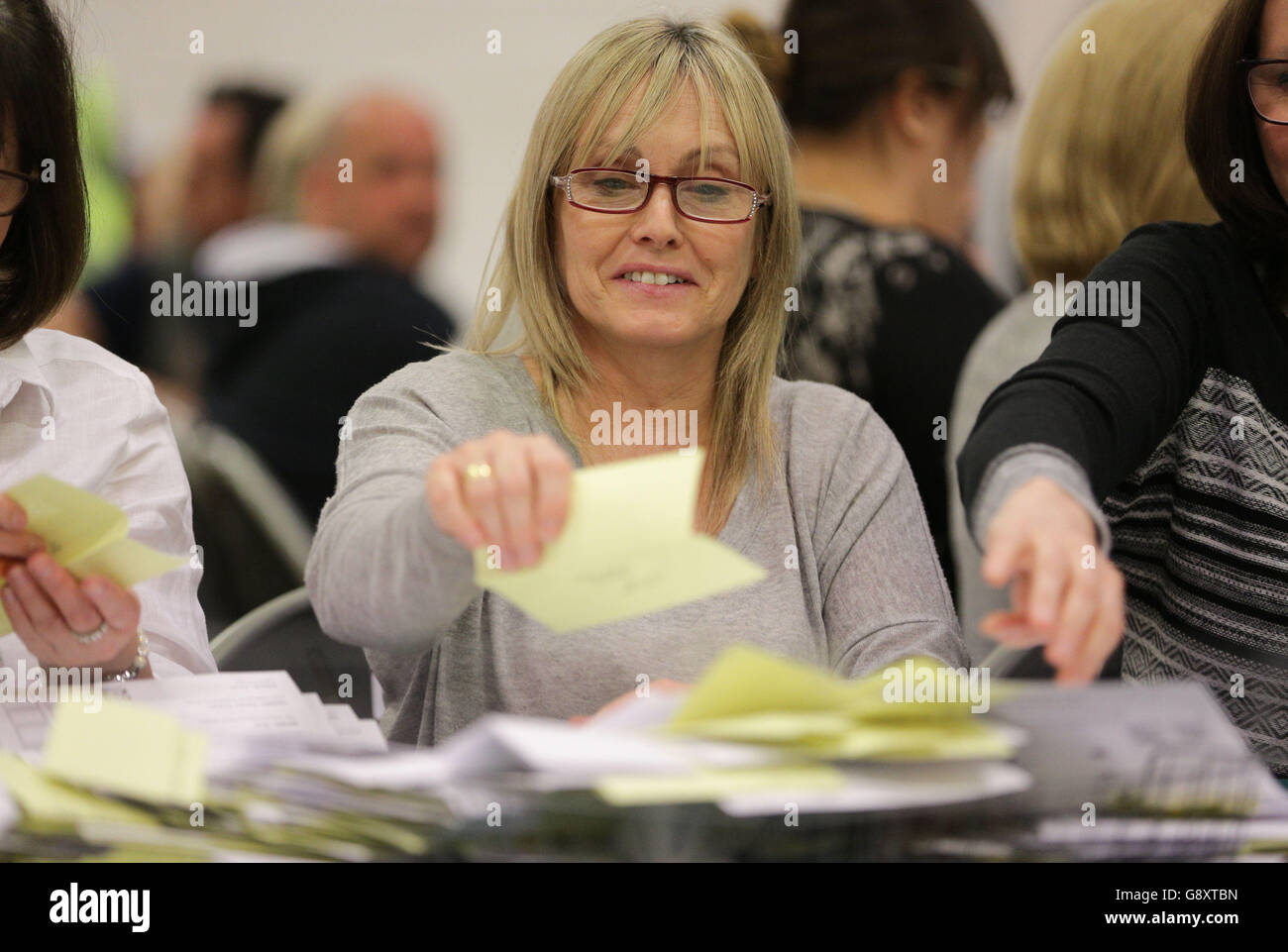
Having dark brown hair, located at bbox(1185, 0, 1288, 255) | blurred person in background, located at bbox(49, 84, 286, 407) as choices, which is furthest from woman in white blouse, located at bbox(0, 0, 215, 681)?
blurred person in background, located at bbox(49, 84, 286, 407)

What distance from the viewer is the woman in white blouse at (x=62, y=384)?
1.38m

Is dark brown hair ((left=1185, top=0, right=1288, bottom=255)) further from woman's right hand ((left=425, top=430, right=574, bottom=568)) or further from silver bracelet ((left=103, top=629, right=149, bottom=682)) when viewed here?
silver bracelet ((left=103, top=629, right=149, bottom=682))

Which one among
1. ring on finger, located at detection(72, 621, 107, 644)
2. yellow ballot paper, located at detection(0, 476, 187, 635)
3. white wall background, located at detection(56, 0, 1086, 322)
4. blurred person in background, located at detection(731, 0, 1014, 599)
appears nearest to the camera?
yellow ballot paper, located at detection(0, 476, 187, 635)

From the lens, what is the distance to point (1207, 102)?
4.50 ft

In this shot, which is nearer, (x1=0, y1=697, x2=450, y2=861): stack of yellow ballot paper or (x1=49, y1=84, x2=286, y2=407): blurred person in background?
(x1=0, y1=697, x2=450, y2=861): stack of yellow ballot paper

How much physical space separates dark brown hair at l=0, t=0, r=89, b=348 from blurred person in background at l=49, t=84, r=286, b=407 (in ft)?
6.38

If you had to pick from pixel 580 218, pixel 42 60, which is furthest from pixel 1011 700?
pixel 42 60

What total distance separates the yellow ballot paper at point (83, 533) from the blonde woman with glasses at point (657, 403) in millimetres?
162

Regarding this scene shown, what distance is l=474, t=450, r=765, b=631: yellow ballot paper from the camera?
2.86 feet

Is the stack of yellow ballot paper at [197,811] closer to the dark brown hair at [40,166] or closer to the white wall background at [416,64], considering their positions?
the dark brown hair at [40,166]

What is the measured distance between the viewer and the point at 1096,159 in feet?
6.33

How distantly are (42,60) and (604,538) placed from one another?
901 mm

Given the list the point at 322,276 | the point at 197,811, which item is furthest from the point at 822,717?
the point at 322,276
